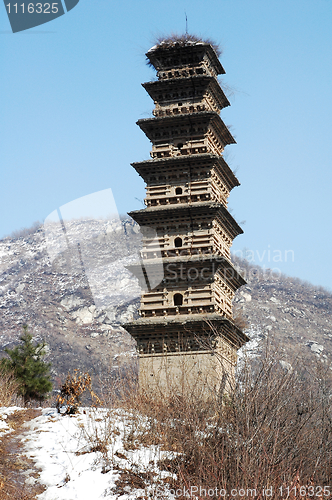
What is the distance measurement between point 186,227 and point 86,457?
11911 mm

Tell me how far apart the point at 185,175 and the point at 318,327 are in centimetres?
12031

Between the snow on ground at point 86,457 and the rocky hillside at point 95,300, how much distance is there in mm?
90855

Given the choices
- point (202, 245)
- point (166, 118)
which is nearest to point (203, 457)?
point (202, 245)

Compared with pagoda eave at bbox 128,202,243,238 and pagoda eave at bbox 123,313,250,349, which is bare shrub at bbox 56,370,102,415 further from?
pagoda eave at bbox 128,202,243,238

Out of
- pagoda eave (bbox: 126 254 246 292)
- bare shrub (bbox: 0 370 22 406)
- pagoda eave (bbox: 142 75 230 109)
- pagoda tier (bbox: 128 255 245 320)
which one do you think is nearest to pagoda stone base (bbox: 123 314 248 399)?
pagoda tier (bbox: 128 255 245 320)

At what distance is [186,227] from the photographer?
2275cm

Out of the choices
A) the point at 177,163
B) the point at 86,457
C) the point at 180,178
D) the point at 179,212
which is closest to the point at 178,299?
the point at 179,212

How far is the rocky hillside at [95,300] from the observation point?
4889 inches

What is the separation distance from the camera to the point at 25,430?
1490 cm

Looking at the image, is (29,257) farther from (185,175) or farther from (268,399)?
(268,399)

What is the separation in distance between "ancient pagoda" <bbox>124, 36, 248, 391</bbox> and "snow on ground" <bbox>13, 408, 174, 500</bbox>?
5681 millimetres

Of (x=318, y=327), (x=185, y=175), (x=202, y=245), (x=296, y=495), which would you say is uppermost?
(x=318, y=327)

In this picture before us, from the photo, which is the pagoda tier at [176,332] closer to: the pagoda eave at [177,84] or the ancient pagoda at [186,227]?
the ancient pagoda at [186,227]

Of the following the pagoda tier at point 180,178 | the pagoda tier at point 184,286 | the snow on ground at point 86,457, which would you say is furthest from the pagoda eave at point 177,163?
the snow on ground at point 86,457
